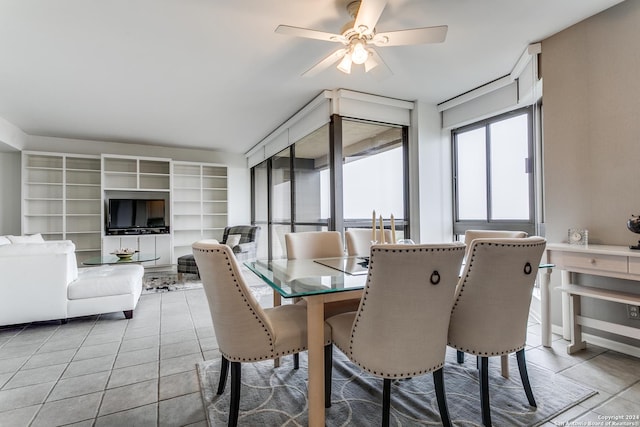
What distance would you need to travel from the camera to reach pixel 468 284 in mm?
1544

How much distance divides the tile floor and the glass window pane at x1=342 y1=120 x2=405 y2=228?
2089 millimetres

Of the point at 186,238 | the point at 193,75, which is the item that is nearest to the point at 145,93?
the point at 193,75

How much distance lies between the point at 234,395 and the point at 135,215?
18.4 feet

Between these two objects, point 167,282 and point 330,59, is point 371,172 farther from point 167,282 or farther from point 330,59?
point 167,282

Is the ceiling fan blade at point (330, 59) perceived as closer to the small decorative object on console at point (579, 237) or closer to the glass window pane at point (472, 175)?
the small decorative object on console at point (579, 237)

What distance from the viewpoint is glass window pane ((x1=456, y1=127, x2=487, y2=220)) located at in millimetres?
3926

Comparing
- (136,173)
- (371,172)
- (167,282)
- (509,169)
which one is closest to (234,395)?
(371,172)

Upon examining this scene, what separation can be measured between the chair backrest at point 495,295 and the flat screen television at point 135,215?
6.04 m

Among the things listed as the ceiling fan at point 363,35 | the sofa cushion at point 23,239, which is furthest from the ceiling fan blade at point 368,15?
the sofa cushion at point 23,239

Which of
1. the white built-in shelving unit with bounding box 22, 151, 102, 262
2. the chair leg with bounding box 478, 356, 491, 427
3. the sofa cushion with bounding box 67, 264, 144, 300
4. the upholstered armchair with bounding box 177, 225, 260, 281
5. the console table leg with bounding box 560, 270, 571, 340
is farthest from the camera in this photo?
the white built-in shelving unit with bounding box 22, 151, 102, 262

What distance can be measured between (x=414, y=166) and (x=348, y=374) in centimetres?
288

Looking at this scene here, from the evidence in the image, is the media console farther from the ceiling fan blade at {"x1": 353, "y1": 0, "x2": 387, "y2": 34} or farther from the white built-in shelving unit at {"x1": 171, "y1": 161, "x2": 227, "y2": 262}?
the ceiling fan blade at {"x1": 353, "y1": 0, "x2": 387, "y2": 34}

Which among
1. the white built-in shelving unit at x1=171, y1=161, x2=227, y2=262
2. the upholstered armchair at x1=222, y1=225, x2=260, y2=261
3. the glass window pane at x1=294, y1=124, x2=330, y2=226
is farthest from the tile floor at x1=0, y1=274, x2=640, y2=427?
the white built-in shelving unit at x1=171, y1=161, x2=227, y2=262

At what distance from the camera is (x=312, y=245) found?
2.71m
